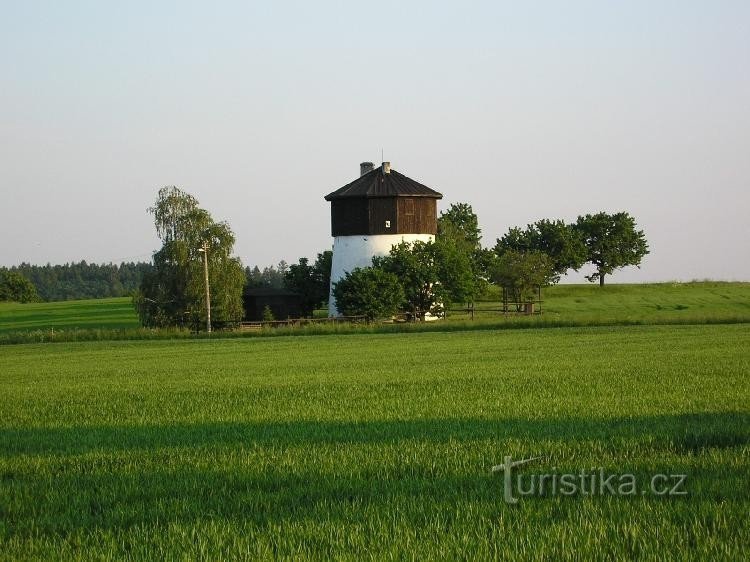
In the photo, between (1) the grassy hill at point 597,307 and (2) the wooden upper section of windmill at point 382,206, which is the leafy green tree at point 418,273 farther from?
(2) the wooden upper section of windmill at point 382,206

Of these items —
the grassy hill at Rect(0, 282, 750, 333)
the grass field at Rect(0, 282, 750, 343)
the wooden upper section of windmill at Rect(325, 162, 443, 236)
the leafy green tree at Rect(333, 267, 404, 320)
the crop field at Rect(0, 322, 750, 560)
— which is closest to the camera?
the crop field at Rect(0, 322, 750, 560)

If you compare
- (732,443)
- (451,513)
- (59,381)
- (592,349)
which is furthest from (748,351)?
(451,513)

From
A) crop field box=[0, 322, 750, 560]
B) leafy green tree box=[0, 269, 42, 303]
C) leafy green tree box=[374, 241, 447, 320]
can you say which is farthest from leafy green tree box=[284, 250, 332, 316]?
leafy green tree box=[0, 269, 42, 303]

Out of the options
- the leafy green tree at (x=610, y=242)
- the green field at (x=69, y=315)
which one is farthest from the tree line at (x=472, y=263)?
the green field at (x=69, y=315)

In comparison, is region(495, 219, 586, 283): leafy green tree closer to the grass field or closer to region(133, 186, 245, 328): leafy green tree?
the grass field

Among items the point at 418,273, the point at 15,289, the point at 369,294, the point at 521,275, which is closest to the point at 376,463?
the point at 369,294

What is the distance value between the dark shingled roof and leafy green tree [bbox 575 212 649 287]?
43.6 m

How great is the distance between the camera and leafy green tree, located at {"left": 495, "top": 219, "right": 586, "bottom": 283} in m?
122

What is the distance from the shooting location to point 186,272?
270 feet

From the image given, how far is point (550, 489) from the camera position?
10203mm

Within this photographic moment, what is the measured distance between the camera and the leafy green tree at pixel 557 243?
122375 mm

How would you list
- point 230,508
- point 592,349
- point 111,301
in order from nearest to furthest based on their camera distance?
point 230,508, point 592,349, point 111,301

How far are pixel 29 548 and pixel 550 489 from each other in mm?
4365

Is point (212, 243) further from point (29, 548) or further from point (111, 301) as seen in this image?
point (29, 548)
